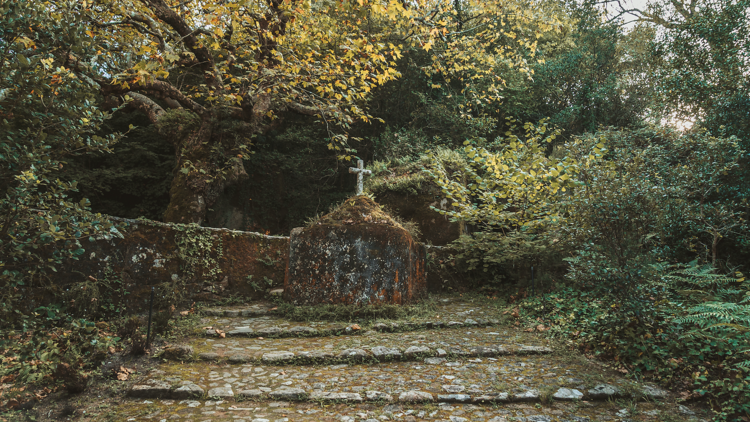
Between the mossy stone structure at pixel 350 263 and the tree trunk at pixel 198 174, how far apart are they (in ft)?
11.4

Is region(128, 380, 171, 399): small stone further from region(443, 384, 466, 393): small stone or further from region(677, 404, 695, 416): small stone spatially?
region(677, 404, 695, 416): small stone

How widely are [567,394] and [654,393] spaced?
2.75ft

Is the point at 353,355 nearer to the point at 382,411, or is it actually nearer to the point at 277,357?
the point at 277,357

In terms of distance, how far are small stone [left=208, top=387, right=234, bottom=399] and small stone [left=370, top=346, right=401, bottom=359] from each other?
172cm

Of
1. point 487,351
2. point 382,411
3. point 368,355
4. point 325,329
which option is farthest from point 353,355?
point 487,351

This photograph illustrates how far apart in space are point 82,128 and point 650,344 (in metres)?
6.23

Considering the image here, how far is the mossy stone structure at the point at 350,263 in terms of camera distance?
21.9 feet

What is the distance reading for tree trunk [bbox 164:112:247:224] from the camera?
894 cm

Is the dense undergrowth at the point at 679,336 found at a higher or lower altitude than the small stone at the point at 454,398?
higher

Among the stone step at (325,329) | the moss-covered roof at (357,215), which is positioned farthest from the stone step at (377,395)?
the moss-covered roof at (357,215)

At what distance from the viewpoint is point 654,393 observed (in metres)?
3.68

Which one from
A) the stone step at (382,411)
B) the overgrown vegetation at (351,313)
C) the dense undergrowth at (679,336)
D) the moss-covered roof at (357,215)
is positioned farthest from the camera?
the moss-covered roof at (357,215)

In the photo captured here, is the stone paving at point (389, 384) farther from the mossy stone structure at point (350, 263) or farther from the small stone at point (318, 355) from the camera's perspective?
the mossy stone structure at point (350, 263)

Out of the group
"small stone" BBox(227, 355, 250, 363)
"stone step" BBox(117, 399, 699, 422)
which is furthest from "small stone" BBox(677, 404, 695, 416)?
"small stone" BBox(227, 355, 250, 363)
